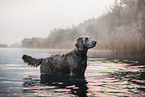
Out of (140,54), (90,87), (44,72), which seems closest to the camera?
(90,87)

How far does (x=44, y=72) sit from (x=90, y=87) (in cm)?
336

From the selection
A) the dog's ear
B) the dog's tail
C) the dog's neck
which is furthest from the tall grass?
the dog's tail

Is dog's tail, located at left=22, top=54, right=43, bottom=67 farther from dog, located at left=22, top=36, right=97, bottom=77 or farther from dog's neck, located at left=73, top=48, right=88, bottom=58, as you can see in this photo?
dog's neck, located at left=73, top=48, right=88, bottom=58

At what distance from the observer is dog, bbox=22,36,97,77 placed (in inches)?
309

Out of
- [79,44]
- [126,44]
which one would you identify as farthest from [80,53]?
[126,44]

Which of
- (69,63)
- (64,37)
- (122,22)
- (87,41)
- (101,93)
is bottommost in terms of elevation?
(101,93)

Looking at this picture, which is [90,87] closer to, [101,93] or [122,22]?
[101,93]

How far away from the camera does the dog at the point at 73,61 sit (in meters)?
7.85

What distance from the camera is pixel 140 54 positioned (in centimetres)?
1780

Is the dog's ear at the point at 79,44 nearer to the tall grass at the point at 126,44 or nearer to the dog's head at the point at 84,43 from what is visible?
the dog's head at the point at 84,43

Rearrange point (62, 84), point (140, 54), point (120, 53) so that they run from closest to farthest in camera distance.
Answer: point (62, 84) → point (140, 54) → point (120, 53)

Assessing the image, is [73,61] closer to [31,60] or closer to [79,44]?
[79,44]

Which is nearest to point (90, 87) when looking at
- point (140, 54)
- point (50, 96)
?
point (50, 96)

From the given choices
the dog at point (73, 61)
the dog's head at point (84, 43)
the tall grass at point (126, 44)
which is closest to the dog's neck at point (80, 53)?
the dog at point (73, 61)
